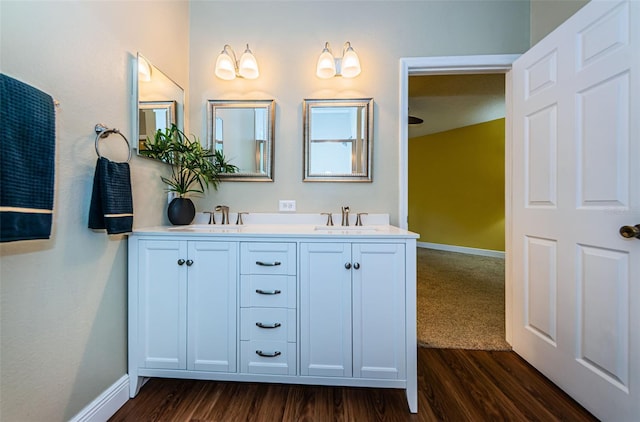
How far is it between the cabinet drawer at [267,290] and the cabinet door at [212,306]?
0.06 m

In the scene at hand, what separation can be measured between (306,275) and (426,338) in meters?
1.24

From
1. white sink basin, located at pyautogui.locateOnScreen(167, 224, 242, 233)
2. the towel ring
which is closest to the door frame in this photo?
white sink basin, located at pyautogui.locateOnScreen(167, 224, 242, 233)

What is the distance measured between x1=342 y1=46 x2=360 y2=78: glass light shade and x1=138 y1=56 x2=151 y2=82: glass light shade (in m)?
1.21

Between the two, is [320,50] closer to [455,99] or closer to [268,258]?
[268,258]

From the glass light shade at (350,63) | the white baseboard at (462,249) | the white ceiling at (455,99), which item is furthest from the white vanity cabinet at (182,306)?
the white baseboard at (462,249)

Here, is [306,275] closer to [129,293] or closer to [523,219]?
[129,293]

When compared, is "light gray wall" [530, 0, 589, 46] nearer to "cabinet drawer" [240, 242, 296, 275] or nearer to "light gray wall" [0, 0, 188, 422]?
"cabinet drawer" [240, 242, 296, 275]

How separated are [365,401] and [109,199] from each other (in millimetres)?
1581

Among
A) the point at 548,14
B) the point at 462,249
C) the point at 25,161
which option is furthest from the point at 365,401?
the point at 462,249

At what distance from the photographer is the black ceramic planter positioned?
163 cm

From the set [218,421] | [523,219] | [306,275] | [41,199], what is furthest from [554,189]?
[41,199]

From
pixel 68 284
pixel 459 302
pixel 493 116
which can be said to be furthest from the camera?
pixel 493 116

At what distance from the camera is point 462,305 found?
2496mm

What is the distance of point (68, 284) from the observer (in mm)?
1049
